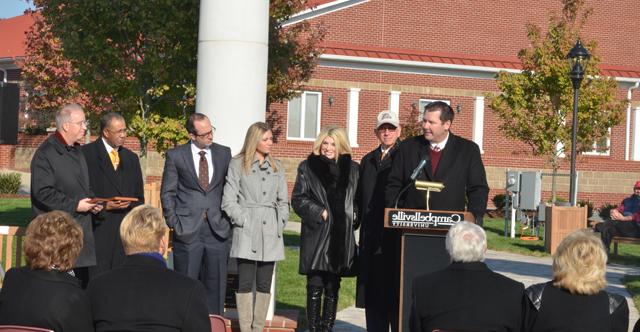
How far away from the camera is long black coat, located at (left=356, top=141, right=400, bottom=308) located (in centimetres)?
906

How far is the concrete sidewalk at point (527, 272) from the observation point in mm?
11852

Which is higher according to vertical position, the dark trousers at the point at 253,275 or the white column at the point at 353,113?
the white column at the point at 353,113

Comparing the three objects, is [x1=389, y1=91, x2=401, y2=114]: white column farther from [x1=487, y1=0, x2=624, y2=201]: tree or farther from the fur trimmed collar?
the fur trimmed collar

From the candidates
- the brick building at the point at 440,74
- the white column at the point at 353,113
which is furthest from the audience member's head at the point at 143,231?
the white column at the point at 353,113

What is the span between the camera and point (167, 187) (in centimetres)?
926

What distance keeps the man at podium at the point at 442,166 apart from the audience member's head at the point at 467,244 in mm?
2566

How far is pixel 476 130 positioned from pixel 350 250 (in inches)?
1133

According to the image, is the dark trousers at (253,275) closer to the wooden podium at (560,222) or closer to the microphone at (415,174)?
the microphone at (415,174)

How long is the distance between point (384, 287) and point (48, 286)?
4.18 m

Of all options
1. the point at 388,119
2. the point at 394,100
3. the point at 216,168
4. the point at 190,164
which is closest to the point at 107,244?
the point at 190,164

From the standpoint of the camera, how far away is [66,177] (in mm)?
8445

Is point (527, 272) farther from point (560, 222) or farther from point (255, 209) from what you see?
point (255, 209)

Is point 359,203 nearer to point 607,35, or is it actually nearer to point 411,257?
point 411,257

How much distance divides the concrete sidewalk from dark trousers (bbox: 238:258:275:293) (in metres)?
2.03
